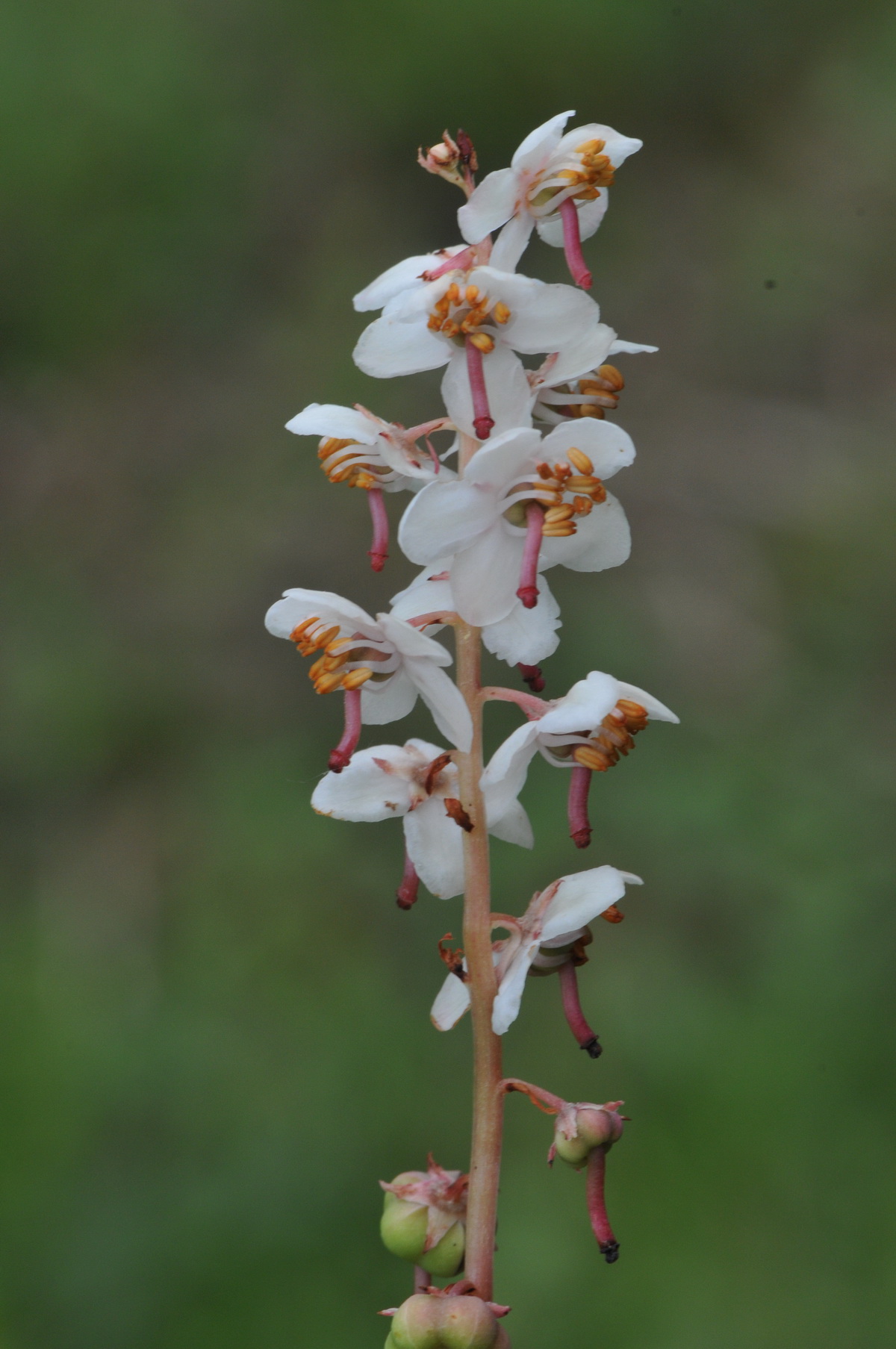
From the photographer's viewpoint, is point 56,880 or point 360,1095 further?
point 56,880

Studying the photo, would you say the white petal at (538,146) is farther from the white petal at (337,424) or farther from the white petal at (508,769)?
the white petal at (508,769)

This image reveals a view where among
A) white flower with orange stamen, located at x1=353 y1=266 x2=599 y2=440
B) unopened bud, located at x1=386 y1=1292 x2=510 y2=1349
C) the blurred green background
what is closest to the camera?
unopened bud, located at x1=386 y1=1292 x2=510 y2=1349

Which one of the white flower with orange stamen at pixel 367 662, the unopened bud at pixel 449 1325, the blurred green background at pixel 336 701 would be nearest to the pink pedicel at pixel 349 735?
the white flower with orange stamen at pixel 367 662

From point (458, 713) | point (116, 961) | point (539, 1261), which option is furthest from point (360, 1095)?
point (458, 713)

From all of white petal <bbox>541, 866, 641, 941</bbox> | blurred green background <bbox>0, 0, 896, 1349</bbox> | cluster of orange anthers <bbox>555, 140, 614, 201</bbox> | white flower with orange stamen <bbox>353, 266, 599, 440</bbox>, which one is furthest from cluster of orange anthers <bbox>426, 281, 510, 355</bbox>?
blurred green background <bbox>0, 0, 896, 1349</bbox>

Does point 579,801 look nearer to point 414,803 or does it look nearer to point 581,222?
point 414,803

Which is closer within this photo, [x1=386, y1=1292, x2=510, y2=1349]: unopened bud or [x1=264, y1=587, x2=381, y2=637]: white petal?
[x1=386, y1=1292, x2=510, y2=1349]: unopened bud

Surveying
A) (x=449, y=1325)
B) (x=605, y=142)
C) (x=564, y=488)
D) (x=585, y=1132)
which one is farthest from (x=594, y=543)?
(x=449, y=1325)

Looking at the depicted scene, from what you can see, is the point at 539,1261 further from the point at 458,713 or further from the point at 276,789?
the point at 458,713

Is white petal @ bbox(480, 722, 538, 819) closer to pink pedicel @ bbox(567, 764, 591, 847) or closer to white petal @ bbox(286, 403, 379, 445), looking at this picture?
pink pedicel @ bbox(567, 764, 591, 847)
